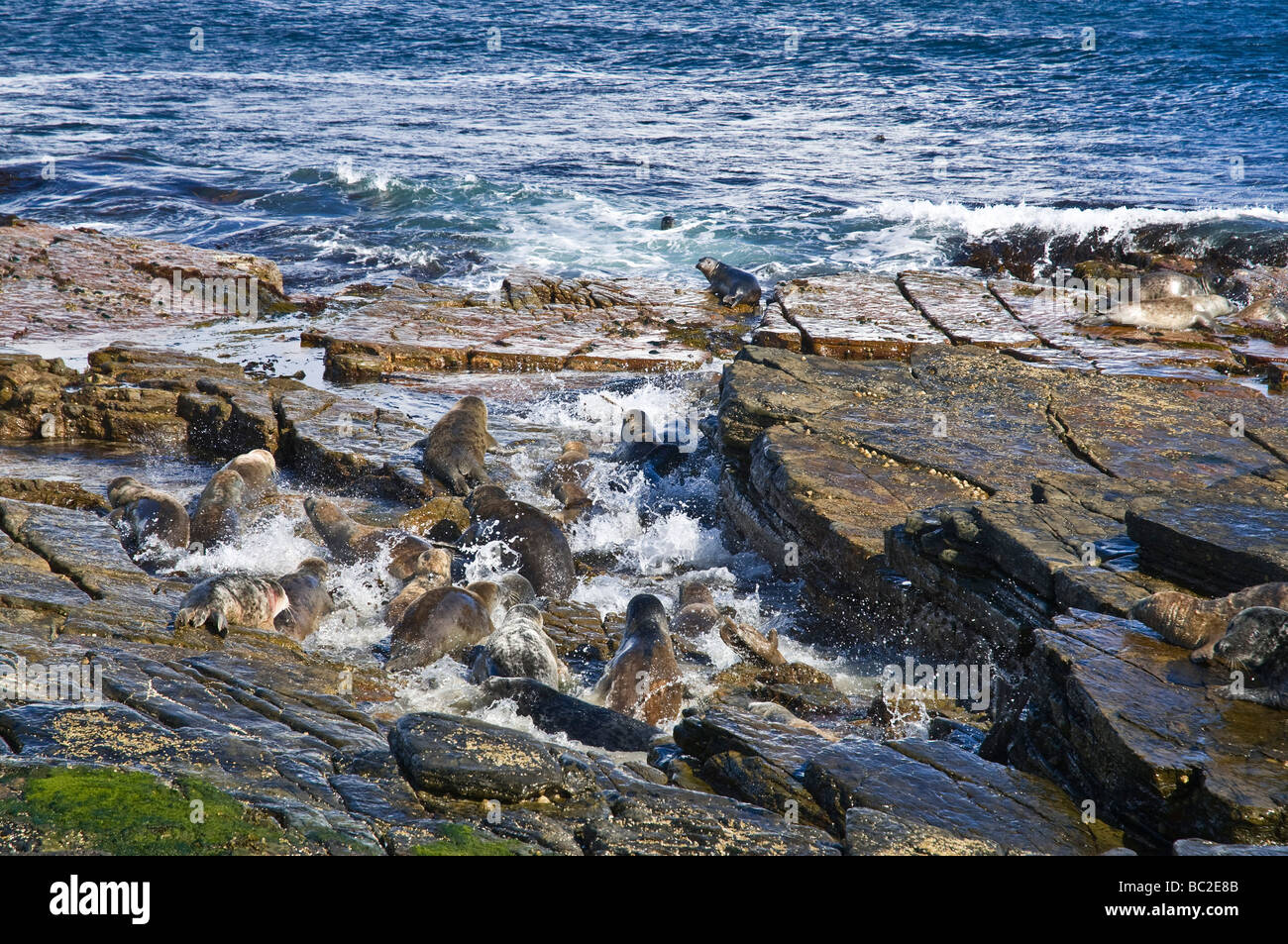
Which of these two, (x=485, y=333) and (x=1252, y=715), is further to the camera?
(x=485, y=333)

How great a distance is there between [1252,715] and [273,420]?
8.59m

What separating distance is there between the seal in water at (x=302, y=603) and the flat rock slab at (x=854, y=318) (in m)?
6.78

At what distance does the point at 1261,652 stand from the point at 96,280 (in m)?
14.9

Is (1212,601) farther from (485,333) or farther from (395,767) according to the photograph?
(485,333)

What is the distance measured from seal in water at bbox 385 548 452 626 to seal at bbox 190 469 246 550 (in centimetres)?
156

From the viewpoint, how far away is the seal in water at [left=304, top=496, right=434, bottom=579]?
7.78 metres

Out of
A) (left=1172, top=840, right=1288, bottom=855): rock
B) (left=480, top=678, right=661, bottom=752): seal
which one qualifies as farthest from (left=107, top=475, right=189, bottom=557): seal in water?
(left=1172, top=840, right=1288, bottom=855): rock

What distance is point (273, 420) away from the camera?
33.3ft

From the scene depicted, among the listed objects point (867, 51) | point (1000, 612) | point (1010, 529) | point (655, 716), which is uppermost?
point (867, 51)

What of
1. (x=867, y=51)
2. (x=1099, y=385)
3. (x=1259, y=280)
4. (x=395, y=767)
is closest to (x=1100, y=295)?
(x=1259, y=280)

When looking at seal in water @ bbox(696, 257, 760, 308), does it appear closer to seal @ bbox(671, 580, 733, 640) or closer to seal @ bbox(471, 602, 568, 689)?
seal @ bbox(671, 580, 733, 640)

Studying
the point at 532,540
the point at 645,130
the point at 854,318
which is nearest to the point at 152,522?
the point at 532,540

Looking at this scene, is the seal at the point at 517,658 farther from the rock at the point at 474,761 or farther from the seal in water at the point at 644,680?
the rock at the point at 474,761

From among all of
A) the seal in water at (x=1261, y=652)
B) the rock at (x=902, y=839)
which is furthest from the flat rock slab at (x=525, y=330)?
the rock at (x=902, y=839)
